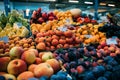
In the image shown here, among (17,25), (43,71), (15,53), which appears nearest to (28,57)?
(15,53)

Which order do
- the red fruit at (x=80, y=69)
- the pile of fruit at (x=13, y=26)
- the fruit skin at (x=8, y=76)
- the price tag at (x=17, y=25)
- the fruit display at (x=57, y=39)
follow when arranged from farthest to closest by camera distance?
1. the price tag at (x=17, y=25)
2. the pile of fruit at (x=13, y=26)
3. the fruit display at (x=57, y=39)
4. the red fruit at (x=80, y=69)
5. the fruit skin at (x=8, y=76)

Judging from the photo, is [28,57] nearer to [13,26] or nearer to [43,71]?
[43,71]

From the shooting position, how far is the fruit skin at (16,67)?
2412 millimetres

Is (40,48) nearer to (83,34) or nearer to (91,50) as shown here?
(91,50)

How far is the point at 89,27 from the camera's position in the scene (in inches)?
183

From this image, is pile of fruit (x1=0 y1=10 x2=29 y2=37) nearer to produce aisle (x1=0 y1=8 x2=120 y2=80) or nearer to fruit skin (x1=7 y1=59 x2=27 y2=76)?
produce aisle (x1=0 y1=8 x2=120 y2=80)

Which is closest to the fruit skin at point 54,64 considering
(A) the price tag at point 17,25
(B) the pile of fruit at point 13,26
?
(B) the pile of fruit at point 13,26

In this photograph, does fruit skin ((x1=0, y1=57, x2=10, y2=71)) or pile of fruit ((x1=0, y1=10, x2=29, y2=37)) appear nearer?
fruit skin ((x1=0, y1=57, x2=10, y2=71))

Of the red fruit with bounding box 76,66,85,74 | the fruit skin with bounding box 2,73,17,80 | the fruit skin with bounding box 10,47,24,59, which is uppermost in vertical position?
the fruit skin with bounding box 10,47,24,59

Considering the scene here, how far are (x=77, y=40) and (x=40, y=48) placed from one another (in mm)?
836

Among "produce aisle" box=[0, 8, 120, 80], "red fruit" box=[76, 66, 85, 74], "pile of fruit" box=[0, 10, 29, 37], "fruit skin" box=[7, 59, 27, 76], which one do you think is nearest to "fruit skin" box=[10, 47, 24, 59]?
"produce aisle" box=[0, 8, 120, 80]

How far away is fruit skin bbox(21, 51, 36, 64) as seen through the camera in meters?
2.56

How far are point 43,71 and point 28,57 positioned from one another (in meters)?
0.26

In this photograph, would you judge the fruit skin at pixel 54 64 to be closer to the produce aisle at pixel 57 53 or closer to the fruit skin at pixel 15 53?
the produce aisle at pixel 57 53
